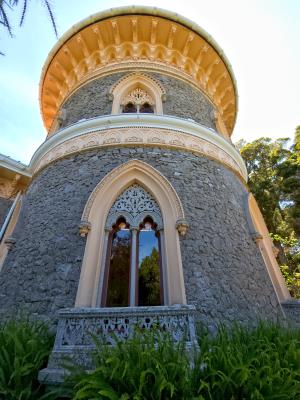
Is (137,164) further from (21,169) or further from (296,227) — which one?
(296,227)

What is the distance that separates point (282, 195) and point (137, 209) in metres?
13.0

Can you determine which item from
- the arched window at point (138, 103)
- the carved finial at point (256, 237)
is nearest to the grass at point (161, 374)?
the carved finial at point (256, 237)

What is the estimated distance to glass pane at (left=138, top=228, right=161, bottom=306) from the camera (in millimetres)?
4363

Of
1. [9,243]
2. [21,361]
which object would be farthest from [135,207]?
[21,361]

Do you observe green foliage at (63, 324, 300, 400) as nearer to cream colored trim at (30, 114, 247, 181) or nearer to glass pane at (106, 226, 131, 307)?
glass pane at (106, 226, 131, 307)

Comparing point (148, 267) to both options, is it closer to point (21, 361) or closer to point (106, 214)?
point (106, 214)

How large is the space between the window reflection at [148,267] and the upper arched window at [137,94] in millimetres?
3523

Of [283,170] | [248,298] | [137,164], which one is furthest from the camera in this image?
[283,170]

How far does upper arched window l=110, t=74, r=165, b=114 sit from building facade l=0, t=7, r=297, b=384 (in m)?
0.03

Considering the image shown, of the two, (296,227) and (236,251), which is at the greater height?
(296,227)

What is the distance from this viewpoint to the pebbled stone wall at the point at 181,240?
4.24 metres

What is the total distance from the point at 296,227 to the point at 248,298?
11.0 metres

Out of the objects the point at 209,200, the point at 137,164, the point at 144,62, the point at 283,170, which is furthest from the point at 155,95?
the point at 283,170

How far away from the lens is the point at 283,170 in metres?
14.7
